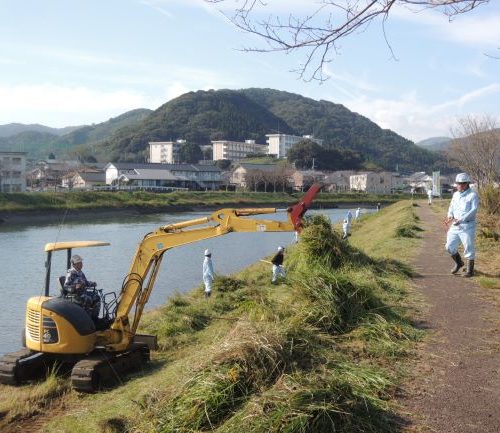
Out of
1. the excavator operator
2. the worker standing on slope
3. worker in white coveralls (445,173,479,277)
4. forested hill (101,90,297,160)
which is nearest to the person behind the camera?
the excavator operator

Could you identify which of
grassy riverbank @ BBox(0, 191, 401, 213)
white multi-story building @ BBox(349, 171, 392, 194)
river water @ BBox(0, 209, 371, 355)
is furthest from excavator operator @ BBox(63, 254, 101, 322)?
white multi-story building @ BBox(349, 171, 392, 194)

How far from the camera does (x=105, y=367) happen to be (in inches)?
327

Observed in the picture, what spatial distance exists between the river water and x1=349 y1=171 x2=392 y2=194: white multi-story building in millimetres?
74378

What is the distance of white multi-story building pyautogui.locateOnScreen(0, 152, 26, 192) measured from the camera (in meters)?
72.9

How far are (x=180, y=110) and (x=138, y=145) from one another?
102 feet

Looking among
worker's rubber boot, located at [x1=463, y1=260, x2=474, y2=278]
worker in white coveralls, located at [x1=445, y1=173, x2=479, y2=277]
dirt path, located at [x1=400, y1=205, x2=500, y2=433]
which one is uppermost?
worker in white coveralls, located at [x1=445, y1=173, x2=479, y2=277]

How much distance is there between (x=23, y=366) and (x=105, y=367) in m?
1.35

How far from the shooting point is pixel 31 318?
861cm

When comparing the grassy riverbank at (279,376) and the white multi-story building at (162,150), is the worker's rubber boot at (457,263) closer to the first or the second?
the grassy riverbank at (279,376)

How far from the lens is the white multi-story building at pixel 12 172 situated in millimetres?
72875

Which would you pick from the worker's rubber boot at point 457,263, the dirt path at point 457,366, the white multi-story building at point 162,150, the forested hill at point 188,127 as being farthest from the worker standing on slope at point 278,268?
the forested hill at point 188,127

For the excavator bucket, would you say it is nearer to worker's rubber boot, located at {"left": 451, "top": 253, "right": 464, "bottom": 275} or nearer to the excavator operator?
the excavator operator

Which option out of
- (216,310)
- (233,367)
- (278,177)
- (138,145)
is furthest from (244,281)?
(138,145)

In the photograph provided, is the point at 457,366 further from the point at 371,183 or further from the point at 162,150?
the point at 162,150
